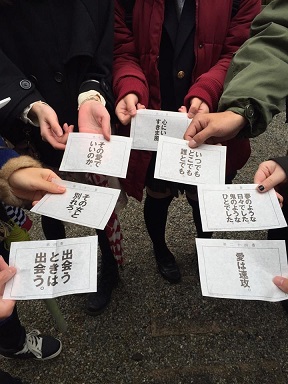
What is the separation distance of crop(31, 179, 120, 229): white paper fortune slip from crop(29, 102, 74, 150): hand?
22 centimetres

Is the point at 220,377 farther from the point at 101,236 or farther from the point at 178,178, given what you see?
the point at 178,178

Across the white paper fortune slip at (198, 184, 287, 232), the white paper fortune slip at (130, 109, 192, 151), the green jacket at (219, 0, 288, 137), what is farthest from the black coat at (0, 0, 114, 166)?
the white paper fortune slip at (198, 184, 287, 232)

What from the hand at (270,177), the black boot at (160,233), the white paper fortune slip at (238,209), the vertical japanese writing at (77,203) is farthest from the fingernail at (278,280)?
the black boot at (160,233)

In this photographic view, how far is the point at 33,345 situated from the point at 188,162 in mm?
1231

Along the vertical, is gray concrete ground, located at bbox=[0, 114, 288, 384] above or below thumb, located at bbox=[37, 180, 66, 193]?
below

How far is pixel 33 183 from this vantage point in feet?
4.13

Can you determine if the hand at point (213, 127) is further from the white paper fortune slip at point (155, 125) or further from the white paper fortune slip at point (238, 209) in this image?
the white paper fortune slip at point (238, 209)

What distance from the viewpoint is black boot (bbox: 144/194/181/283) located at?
1.97 m

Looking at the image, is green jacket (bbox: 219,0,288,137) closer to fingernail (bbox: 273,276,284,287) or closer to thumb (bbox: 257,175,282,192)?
thumb (bbox: 257,175,282,192)

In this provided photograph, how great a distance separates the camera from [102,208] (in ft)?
4.07

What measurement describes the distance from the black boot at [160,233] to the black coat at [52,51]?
708mm

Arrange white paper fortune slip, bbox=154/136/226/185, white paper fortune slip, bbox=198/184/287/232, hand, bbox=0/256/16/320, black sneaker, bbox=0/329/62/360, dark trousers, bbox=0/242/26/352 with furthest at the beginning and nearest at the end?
black sneaker, bbox=0/329/62/360
dark trousers, bbox=0/242/26/352
white paper fortune slip, bbox=154/136/226/185
white paper fortune slip, bbox=198/184/287/232
hand, bbox=0/256/16/320

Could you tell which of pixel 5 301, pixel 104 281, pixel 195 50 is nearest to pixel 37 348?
pixel 104 281

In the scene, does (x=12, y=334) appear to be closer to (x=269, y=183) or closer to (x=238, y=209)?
(x=238, y=209)
